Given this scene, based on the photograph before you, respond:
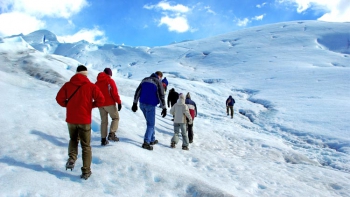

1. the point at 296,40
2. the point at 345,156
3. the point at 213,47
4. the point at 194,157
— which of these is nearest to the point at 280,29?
the point at 296,40

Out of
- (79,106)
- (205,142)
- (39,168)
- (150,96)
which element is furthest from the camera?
(205,142)

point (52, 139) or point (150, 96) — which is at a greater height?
point (150, 96)

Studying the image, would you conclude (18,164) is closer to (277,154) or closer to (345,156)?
(277,154)

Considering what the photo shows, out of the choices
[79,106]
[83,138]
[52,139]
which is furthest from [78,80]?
[52,139]

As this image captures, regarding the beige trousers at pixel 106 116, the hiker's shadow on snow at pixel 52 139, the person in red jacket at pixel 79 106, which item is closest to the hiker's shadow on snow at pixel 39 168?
the person in red jacket at pixel 79 106

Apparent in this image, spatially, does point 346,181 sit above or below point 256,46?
below

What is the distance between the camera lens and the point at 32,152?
4.90 meters

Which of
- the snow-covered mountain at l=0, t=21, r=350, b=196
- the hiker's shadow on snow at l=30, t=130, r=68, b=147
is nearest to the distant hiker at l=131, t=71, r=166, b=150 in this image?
the snow-covered mountain at l=0, t=21, r=350, b=196

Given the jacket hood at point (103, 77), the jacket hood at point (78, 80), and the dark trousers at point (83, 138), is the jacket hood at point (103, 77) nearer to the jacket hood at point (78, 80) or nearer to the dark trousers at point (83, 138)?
the jacket hood at point (78, 80)

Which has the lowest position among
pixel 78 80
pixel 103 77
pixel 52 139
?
pixel 52 139

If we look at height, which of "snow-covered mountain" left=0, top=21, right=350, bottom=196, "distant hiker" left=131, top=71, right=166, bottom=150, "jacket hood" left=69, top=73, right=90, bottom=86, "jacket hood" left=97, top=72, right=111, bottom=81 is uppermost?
"jacket hood" left=97, top=72, right=111, bottom=81

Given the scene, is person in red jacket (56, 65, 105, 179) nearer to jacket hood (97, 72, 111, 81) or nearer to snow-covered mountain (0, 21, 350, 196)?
snow-covered mountain (0, 21, 350, 196)

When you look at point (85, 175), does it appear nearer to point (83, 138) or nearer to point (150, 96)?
point (83, 138)

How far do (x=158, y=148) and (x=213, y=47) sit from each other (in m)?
57.1
